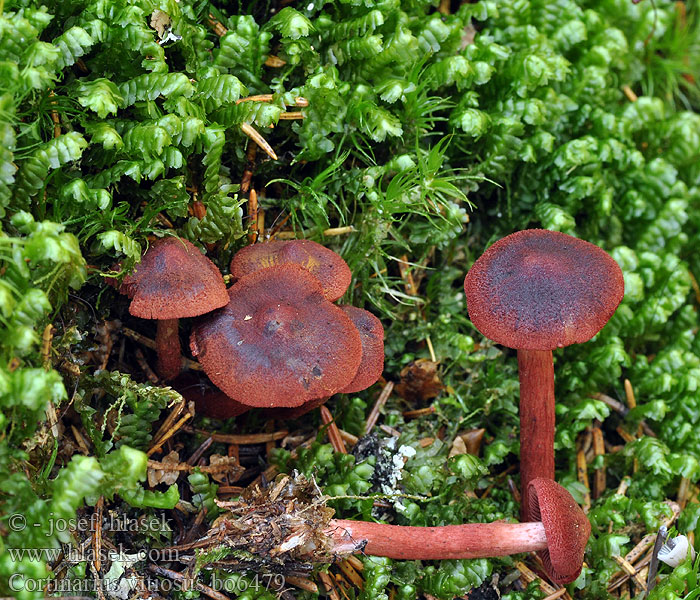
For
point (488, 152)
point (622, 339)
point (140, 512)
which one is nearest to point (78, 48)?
point (140, 512)

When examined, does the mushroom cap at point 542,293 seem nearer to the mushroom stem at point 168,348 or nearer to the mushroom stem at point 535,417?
the mushroom stem at point 535,417

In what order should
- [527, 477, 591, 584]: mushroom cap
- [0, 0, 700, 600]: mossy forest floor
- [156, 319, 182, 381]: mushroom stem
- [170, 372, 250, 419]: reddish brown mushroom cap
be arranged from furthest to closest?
1. [170, 372, 250, 419]: reddish brown mushroom cap
2. [156, 319, 182, 381]: mushroom stem
3. [527, 477, 591, 584]: mushroom cap
4. [0, 0, 700, 600]: mossy forest floor

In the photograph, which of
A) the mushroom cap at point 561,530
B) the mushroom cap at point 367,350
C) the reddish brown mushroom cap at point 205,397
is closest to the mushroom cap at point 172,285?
the reddish brown mushroom cap at point 205,397

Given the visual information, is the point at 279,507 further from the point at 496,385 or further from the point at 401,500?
the point at 496,385

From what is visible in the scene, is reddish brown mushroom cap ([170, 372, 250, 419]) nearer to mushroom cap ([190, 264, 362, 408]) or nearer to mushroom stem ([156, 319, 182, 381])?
mushroom stem ([156, 319, 182, 381])

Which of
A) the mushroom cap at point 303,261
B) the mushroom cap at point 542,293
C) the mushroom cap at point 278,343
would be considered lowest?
the mushroom cap at point 278,343

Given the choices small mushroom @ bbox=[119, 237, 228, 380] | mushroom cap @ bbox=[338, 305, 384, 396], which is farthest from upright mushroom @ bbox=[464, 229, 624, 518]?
small mushroom @ bbox=[119, 237, 228, 380]

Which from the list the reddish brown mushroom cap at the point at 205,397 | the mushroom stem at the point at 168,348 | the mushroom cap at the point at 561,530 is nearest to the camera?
the mushroom cap at the point at 561,530
